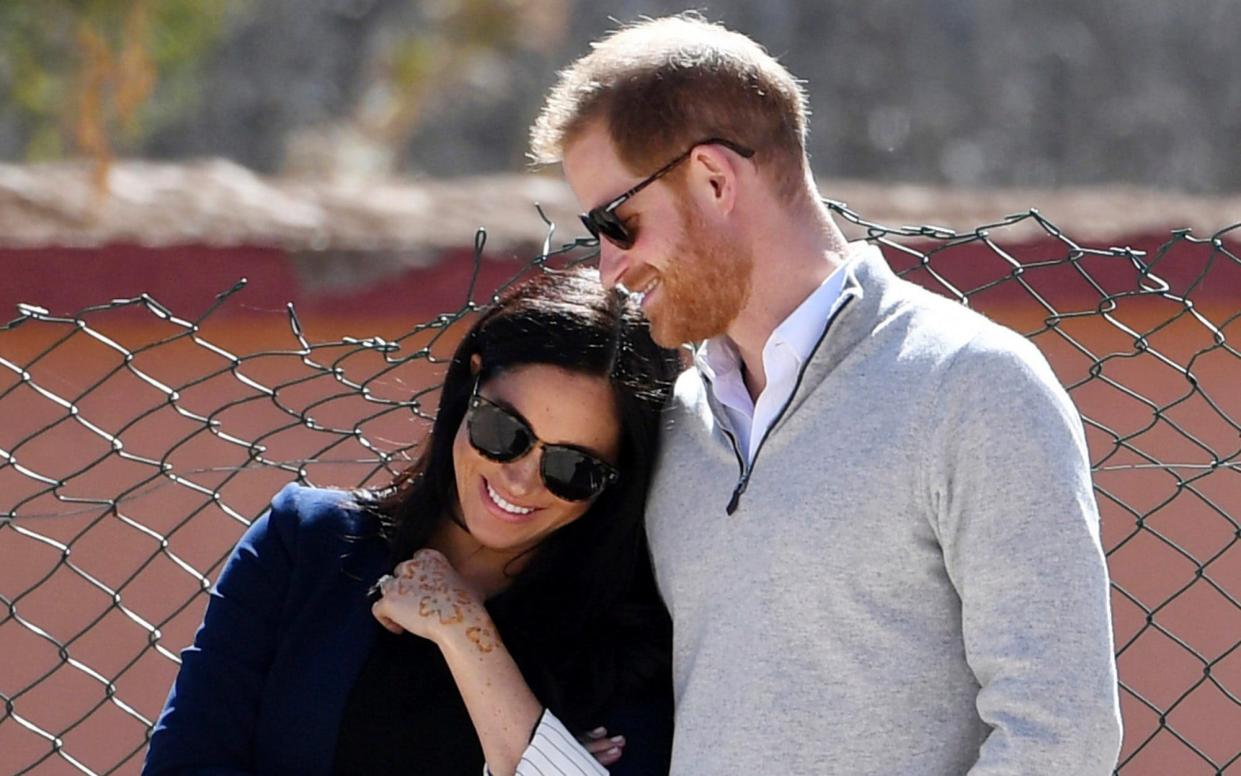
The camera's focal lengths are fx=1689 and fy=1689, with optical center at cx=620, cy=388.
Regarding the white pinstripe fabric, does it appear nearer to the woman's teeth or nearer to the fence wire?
the woman's teeth

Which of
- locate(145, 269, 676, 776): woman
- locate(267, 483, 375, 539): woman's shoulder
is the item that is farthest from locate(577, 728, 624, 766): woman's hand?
locate(267, 483, 375, 539): woman's shoulder

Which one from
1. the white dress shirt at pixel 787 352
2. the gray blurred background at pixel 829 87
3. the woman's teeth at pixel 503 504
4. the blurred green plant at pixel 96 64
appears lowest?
the gray blurred background at pixel 829 87

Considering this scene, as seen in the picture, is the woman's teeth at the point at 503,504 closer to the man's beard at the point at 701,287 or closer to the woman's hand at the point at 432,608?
the woman's hand at the point at 432,608

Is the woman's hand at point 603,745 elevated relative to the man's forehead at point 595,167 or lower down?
lower down

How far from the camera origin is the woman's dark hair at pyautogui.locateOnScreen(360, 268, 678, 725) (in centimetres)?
221

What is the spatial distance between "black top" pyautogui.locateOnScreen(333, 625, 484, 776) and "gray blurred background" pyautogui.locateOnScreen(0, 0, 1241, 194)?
1100cm

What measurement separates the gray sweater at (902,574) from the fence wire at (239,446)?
3.04ft

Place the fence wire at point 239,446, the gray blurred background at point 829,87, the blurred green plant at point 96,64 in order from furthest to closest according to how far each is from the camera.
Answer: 1. the gray blurred background at point 829,87
2. the blurred green plant at point 96,64
3. the fence wire at point 239,446

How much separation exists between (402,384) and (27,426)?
0.69m

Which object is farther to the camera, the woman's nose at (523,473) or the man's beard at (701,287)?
the woman's nose at (523,473)

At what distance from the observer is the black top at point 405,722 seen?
2.15 metres

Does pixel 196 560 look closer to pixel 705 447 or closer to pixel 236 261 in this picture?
pixel 236 261

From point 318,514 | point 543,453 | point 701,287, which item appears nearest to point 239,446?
point 318,514

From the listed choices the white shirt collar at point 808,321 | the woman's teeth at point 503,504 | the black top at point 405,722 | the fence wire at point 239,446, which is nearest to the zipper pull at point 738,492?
the white shirt collar at point 808,321
